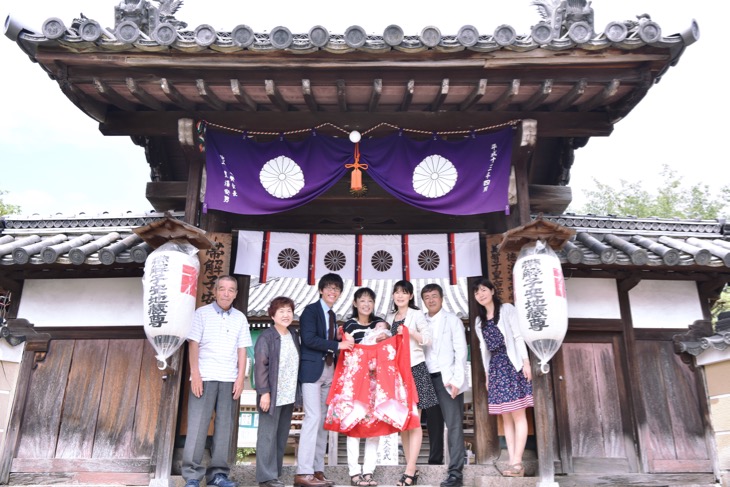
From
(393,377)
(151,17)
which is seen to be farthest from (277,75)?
(393,377)

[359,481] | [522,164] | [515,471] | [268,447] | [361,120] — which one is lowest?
[359,481]

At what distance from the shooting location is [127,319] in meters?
7.57

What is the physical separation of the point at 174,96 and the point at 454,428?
16.3 ft

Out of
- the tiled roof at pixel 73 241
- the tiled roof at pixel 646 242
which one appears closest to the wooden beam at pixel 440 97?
the tiled roof at pixel 646 242

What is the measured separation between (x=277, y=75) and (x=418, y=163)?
2054 mm

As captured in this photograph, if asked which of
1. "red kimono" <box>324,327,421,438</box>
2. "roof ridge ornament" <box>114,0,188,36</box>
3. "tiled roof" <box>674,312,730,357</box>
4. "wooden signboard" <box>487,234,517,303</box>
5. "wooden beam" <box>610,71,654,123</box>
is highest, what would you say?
"roof ridge ornament" <box>114,0,188,36</box>

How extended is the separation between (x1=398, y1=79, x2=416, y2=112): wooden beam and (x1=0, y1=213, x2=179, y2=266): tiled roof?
11.5 ft

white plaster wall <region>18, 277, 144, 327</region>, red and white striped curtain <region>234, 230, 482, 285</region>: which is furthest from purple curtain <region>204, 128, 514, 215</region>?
white plaster wall <region>18, 277, 144, 327</region>

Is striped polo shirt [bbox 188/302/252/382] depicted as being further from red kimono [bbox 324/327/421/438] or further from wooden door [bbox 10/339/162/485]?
wooden door [bbox 10/339/162/485]

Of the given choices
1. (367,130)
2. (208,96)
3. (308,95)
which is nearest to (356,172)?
(367,130)

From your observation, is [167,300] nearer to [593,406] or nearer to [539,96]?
[539,96]

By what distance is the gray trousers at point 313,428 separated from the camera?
614 cm

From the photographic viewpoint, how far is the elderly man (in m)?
6.09

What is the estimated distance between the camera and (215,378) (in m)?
6.25
